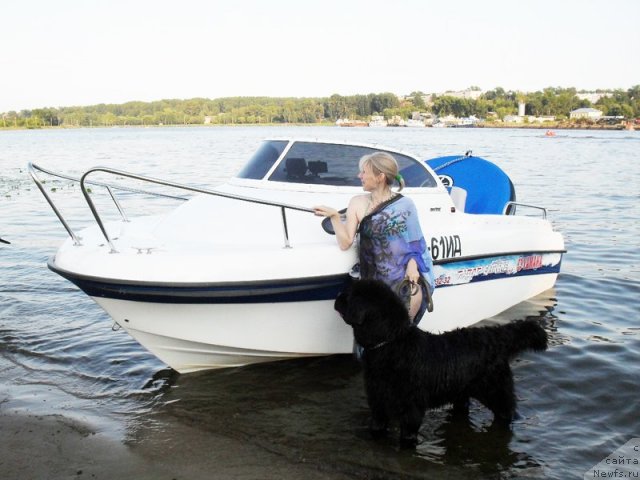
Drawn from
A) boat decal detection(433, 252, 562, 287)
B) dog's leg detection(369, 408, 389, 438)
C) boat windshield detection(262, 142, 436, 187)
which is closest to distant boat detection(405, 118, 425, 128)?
boat decal detection(433, 252, 562, 287)

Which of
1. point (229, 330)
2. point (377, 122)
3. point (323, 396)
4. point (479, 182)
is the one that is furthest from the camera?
point (377, 122)

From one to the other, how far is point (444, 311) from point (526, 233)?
153 centimetres

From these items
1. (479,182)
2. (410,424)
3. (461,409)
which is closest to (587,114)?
(479,182)

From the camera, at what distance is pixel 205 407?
16.4 ft

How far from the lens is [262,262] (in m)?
4.59

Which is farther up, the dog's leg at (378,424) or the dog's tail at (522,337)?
the dog's tail at (522,337)

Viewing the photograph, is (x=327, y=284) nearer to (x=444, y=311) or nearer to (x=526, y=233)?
(x=444, y=311)

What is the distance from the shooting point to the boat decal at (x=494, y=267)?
225 inches

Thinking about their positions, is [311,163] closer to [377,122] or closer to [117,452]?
[117,452]

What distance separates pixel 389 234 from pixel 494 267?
232 cm

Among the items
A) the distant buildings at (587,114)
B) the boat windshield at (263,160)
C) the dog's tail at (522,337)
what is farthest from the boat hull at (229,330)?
the distant buildings at (587,114)

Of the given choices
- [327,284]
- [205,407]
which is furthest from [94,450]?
[327,284]

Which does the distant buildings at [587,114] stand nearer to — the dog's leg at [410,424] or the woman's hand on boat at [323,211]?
the woman's hand on boat at [323,211]

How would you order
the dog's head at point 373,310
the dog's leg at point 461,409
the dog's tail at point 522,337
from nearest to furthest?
1. the dog's head at point 373,310
2. the dog's tail at point 522,337
3. the dog's leg at point 461,409
